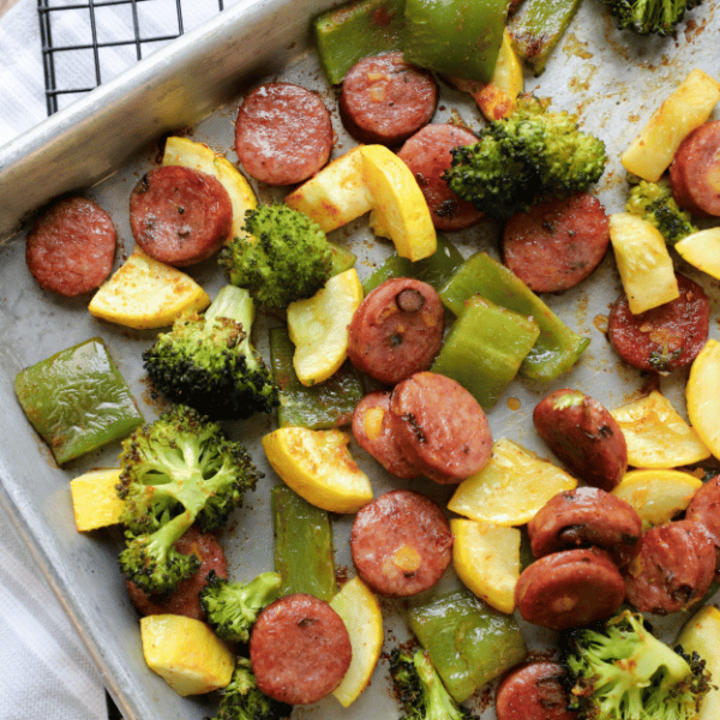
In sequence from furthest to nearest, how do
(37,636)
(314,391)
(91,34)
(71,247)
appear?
(91,34)
(37,636)
(314,391)
(71,247)

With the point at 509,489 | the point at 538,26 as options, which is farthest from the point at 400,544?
the point at 538,26

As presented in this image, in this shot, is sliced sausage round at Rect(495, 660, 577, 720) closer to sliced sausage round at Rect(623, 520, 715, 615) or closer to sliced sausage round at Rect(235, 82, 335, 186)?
sliced sausage round at Rect(623, 520, 715, 615)

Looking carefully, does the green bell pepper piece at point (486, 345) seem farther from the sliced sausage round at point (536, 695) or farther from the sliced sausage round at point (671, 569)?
the sliced sausage round at point (536, 695)

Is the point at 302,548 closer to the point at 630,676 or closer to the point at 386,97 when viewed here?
the point at 630,676

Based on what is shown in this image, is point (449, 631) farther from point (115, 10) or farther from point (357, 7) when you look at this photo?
point (115, 10)

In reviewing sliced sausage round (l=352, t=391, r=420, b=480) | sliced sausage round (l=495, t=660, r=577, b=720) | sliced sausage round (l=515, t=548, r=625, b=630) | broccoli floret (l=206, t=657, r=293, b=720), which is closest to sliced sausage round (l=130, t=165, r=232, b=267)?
sliced sausage round (l=352, t=391, r=420, b=480)

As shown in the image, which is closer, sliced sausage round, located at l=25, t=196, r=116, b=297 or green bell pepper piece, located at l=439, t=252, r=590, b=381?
sliced sausage round, located at l=25, t=196, r=116, b=297
